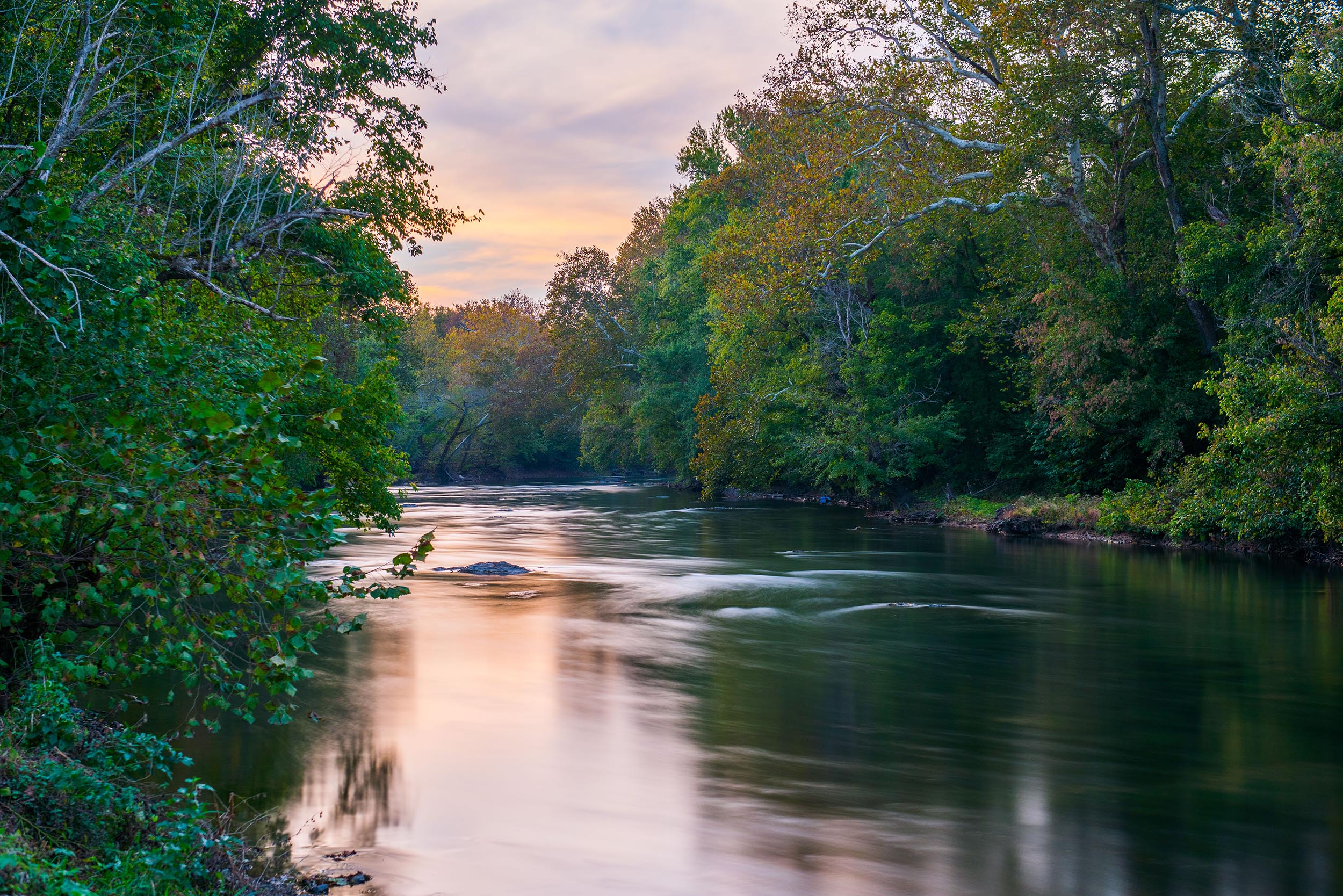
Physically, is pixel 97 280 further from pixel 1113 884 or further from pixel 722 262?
pixel 722 262

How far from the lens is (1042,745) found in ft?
32.6

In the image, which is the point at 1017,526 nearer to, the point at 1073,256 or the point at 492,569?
the point at 1073,256

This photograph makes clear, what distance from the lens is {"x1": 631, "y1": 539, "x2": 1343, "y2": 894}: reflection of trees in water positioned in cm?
716

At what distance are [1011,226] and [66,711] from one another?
3130 centimetres

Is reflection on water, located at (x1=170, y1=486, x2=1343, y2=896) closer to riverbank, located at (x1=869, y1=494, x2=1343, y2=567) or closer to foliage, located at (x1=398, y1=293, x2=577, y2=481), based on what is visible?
riverbank, located at (x1=869, y1=494, x2=1343, y2=567)

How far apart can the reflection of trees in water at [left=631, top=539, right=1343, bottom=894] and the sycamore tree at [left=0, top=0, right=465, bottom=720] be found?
4.11 metres

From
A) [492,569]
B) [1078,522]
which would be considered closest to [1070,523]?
[1078,522]

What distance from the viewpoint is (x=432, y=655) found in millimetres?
14203

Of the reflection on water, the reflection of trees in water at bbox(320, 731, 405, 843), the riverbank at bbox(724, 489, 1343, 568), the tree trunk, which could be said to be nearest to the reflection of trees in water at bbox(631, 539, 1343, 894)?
the reflection on water

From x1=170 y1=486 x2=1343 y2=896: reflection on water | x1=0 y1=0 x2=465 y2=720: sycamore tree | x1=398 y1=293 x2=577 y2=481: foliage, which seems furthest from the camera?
x1=398 y1=293 x2=577 y2=481: foliage

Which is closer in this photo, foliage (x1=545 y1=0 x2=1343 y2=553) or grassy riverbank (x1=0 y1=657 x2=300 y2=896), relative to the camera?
grassy riverbank (x1=0 y1=657 x2=300 y2=896)

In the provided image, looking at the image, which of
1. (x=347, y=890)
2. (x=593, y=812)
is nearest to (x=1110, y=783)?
(x=593, y=812)

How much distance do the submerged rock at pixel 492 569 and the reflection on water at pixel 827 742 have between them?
5.15ft

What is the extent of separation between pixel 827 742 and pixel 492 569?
13710mm
